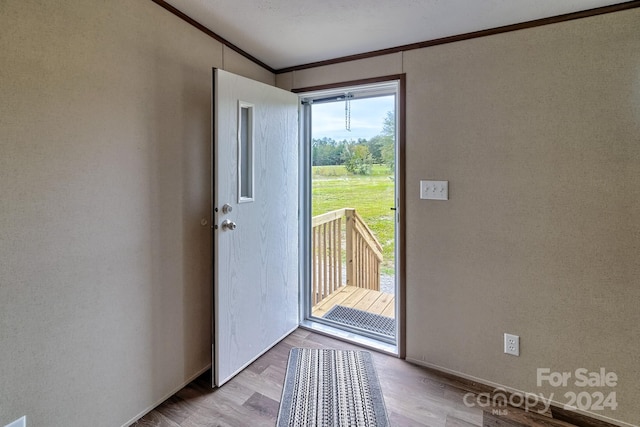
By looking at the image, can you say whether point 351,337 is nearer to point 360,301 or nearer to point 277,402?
point 360,301

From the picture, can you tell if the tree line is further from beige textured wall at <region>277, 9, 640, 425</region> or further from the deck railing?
the deck railing

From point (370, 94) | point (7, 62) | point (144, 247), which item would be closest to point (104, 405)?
point (144, 247)

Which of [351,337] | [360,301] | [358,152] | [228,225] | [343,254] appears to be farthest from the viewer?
[343,254]

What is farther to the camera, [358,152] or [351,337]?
[358,152]

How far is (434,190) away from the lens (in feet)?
6.56

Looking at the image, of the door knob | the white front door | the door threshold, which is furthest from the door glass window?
the door threshold

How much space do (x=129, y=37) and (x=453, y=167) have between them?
1992mm

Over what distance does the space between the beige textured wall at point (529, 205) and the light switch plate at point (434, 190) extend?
5cm

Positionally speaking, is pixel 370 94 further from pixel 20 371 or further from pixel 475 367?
pixel 20 371

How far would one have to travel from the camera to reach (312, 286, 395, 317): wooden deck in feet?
9.46

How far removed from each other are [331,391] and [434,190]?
1456 millimetres

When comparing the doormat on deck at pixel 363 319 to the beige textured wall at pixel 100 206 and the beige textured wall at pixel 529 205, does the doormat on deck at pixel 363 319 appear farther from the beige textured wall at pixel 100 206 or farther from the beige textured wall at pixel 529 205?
the beige textured wall at pixel 100 206

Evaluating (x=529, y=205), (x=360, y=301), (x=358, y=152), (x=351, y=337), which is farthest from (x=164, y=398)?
(x=529, y=205)

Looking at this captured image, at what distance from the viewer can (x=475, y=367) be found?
76.3 inches
